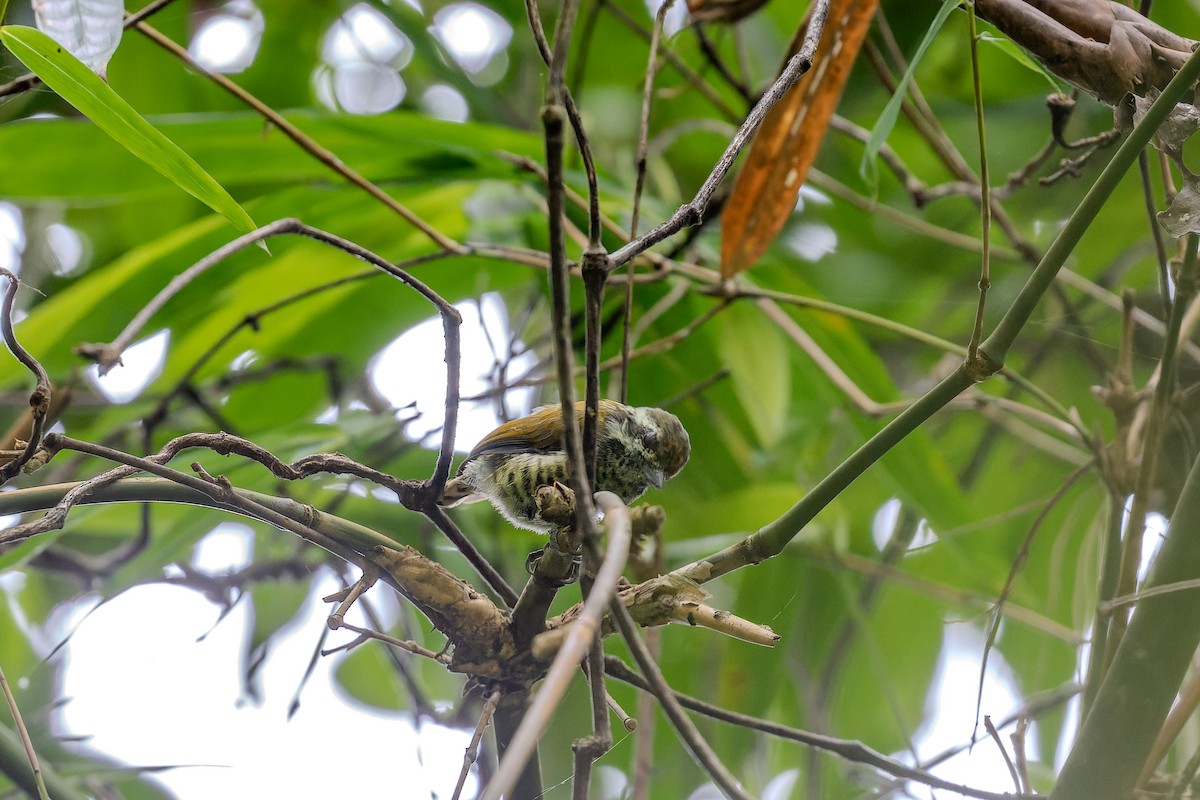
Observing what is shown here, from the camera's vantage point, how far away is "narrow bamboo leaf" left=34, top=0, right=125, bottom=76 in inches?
31.4

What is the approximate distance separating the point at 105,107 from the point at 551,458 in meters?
0.61

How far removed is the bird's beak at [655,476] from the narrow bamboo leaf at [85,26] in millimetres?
771

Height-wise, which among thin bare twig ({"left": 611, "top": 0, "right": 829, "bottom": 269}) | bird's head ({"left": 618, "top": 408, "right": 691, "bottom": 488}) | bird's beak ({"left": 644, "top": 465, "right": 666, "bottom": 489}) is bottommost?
thin bare twig ({"left": 611, "top": 0, "right": 829, "bottom": 269})

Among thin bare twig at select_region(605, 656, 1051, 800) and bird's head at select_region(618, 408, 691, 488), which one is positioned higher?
bird's head at select_region(618, 408, 691, 488)

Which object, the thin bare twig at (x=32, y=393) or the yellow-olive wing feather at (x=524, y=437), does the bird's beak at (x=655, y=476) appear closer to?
the yellow-olive wing feather at (x=524, y=437)

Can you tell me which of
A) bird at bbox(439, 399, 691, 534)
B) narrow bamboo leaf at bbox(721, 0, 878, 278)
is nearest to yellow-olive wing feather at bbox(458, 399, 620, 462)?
bird at bbox(439, 399, 691, 534)

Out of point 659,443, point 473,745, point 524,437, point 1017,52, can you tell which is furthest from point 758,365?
point 473,745

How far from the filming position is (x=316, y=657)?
106 centimetres

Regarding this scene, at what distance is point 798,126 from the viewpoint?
1140 mm

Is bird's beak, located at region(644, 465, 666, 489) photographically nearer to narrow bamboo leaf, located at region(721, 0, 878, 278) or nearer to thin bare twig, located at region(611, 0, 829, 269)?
narrow bamboo leaf, located at region(721, 0, 878, 278)

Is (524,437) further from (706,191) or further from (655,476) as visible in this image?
(706,191)

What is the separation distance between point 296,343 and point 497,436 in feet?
1.84

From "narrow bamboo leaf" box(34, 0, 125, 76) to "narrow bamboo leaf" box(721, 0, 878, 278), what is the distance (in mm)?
670

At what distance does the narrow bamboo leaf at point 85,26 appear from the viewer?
80cm
